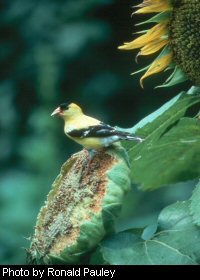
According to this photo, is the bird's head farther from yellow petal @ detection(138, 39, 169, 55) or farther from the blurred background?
the blurred background

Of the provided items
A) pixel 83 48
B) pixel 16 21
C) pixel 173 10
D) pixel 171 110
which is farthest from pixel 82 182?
pixel 16 21

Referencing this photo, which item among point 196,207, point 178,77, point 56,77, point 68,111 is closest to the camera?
point 196,207

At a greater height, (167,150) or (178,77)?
(178,77)

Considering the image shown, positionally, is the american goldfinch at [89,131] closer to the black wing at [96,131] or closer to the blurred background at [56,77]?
the black wing at [96,131]

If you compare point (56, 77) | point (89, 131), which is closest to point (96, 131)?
point (89, 131)

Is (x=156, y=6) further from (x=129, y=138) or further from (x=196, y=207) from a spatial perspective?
(x=196, y=207)

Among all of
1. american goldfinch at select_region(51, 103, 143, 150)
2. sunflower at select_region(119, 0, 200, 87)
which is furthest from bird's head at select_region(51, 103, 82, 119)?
sunflower at select_region(119, 0, 200, 87)

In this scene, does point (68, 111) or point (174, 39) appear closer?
point (174, 39)

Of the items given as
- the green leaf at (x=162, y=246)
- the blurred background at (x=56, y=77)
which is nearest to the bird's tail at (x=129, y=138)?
the green leaf at (x=162, y=246)
